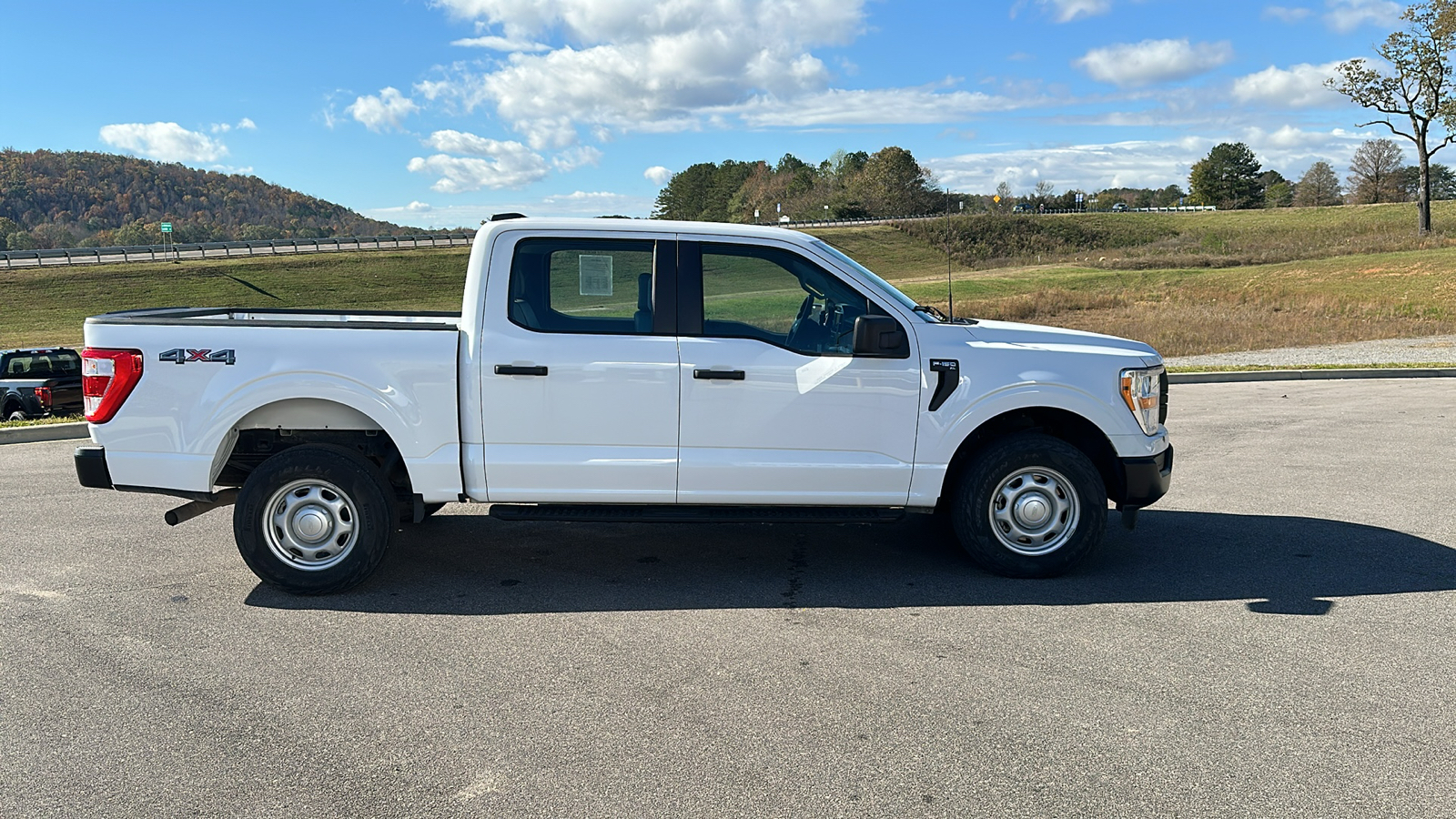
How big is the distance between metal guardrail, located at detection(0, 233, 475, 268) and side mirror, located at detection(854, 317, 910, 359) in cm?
5871

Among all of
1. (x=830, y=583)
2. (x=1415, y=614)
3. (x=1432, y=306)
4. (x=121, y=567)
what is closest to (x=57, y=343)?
(x=121, y=567)

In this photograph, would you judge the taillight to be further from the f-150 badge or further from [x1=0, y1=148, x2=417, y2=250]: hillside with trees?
[x1=0, y1=148, x2=417, y2=250]: hillside with trees

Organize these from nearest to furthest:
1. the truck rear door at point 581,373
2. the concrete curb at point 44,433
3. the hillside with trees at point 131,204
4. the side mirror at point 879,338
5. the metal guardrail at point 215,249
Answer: the side mirror at point 879,338 → the truck rear door at point 581,373 → the concrete curb at point 44,433 → the metal guardrail at point 215,249 → the hillside with trees at point 131,204

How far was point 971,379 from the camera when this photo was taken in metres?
5.71

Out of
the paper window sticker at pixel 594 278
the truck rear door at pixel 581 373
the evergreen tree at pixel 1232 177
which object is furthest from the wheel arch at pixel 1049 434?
the evergreen tree at pixel 1232 177

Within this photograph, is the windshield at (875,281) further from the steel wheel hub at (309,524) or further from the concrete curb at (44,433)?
the concrete curb at (44,433)

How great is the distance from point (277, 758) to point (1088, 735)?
115 inches

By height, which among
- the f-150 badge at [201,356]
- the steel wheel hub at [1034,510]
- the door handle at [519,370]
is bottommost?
the steel wheel hub at [1034,510]

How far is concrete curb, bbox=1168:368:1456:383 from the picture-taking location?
1648 centimetres

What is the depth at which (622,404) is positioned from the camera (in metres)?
5.58

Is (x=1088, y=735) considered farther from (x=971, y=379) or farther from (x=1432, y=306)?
(x=1432, y=306)

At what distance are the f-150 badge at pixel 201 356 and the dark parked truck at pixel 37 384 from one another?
14.7 meters

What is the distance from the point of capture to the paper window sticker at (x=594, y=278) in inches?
224

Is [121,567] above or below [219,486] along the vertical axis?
below
